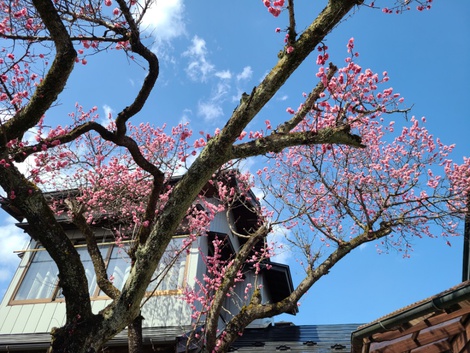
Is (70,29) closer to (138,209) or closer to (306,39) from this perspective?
(306,39)

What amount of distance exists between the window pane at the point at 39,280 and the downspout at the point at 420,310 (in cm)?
836

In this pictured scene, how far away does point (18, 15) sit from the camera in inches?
204

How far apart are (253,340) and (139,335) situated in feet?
10.7

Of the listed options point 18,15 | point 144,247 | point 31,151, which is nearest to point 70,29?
point 18,15

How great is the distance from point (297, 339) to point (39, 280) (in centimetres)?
693

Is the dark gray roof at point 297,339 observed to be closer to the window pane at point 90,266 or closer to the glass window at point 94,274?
the glass window at point 94,274

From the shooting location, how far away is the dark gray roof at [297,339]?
24.2 feet

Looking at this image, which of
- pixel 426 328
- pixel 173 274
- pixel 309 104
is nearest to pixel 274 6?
pixel 309 104

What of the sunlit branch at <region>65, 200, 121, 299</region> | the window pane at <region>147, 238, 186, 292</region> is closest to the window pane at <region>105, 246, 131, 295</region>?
the window pane at <region>147, 238, 186, 292</region>

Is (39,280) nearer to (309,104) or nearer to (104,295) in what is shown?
(104,295)

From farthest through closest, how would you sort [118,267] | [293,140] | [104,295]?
[118,267] < [104,295] < [293,140]

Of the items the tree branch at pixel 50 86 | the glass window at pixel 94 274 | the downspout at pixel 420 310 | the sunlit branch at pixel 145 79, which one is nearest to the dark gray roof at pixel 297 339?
the glass window at pixel 94 274

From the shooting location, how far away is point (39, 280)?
33.2 ft

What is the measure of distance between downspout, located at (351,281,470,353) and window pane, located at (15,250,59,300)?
8.36 meters
